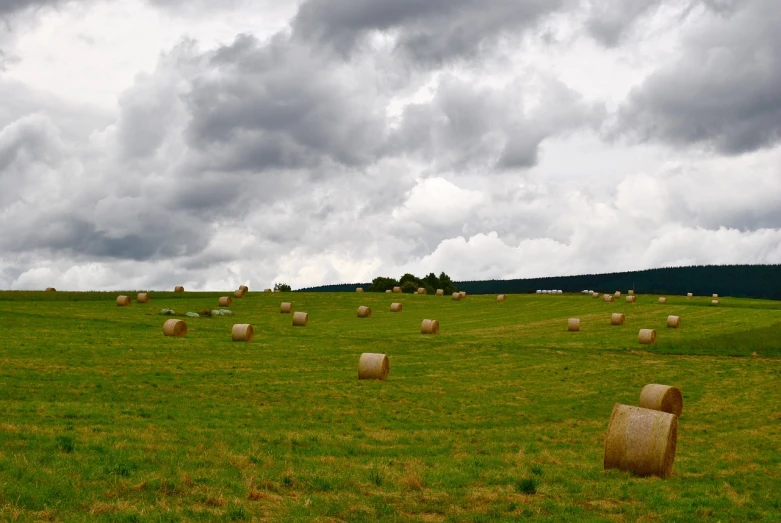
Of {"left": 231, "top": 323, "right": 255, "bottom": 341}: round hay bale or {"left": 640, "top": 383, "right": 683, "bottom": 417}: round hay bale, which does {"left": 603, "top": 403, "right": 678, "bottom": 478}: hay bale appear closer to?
{"left": 640, "top": 383, "right": 683, "bottom": 417}: round hay bale

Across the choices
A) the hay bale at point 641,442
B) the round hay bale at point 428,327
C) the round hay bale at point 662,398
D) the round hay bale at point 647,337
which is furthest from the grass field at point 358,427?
the round hay bale at point 428,327

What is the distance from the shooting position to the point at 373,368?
31.3m

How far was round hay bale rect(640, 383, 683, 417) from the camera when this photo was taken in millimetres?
23766

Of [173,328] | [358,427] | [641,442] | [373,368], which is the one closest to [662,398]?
[641,442]

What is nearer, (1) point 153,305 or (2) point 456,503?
(2) point 456,503

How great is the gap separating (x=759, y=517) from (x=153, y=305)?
70.5 m

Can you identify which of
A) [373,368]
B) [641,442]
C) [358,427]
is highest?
[373,368]

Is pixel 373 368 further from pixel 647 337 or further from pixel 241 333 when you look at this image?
pixel 647 337

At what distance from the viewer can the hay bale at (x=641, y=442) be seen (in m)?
16.8

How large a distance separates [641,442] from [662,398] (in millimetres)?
7229

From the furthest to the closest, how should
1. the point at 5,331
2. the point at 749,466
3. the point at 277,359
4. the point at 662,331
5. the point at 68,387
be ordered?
the point at 662,331 → the point at 5,331 → the point at 277,359 → the point at 68,387 → the point at 749,466

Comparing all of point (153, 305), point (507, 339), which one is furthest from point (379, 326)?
point (153, 305)

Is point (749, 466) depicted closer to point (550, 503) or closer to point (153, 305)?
point (550, 503)

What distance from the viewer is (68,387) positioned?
25.5 metres
